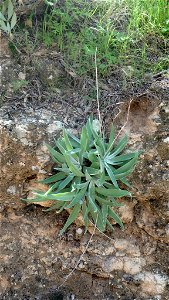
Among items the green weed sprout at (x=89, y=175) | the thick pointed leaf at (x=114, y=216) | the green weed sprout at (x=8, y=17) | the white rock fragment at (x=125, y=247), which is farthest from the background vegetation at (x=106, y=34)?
the white rock fragment at (x=125, y=247)

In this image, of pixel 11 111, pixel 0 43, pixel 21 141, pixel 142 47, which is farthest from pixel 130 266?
pixel 0 43

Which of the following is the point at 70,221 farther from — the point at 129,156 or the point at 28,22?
the point at 28,22

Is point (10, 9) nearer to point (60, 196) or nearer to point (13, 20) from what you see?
point (13, 20)

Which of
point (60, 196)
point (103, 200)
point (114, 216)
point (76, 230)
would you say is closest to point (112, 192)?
point (103, 200)

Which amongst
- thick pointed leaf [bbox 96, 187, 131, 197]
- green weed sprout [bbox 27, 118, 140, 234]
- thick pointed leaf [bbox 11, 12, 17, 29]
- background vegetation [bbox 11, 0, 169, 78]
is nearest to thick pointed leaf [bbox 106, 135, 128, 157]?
green weed sprout [bbox 27, 118, 140, 234]

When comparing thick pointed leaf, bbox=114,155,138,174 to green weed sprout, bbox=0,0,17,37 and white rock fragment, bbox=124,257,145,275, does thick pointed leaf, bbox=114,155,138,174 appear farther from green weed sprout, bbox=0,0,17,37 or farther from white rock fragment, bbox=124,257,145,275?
green weed sprout, bbox=0,0,17,37
